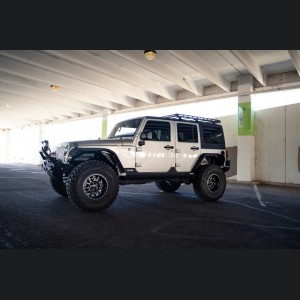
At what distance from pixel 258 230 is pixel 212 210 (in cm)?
156

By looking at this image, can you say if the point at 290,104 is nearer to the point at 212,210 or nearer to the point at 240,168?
the point at 240,168

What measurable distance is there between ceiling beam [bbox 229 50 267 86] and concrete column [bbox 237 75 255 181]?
0.91 m

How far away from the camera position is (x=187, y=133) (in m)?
6.67

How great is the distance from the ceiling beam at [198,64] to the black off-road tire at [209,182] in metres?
4.74

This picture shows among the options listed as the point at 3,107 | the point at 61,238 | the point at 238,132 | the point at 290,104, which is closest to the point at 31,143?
the point at 3,107

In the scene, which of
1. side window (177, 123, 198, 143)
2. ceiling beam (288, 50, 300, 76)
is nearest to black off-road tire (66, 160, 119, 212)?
side window (177, 123, 198, 143)

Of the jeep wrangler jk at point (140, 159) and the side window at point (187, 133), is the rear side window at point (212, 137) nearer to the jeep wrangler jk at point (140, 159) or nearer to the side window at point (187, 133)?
the jeep wrangler jk at point (140, 159)

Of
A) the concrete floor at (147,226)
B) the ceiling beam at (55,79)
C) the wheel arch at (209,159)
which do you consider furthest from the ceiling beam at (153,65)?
the concrete floor at (147,226)

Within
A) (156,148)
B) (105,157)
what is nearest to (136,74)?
(156,148)

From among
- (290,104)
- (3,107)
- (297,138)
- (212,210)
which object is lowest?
(212,210)

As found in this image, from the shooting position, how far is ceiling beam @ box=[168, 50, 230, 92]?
375 inches

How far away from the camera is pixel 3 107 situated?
866 inches

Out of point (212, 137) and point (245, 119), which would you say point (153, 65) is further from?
point (245, 119)

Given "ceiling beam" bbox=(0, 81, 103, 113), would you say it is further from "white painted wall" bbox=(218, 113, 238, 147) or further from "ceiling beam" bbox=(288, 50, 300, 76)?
"ceiling beam" bbox=(288, 50, 300, 76)
